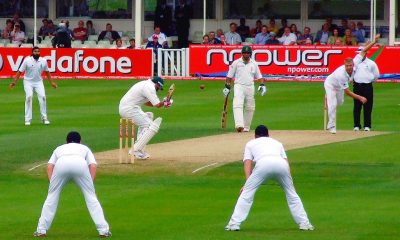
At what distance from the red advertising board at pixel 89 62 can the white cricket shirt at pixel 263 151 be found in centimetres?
2729

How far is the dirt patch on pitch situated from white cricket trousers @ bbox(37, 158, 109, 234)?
20.9ft

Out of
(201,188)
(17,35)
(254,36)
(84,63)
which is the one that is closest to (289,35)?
(254,36)

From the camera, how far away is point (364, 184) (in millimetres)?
21250

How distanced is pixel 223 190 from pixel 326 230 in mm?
4196

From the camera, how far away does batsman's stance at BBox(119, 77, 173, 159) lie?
23.1 metres

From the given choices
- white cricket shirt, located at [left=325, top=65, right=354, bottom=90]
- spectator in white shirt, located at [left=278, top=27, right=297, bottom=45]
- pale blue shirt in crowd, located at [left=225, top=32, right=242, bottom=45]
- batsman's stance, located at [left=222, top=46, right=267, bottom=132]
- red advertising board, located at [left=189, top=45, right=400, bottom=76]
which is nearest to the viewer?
white cricket shirt, located at [left=325, top=65, right=354, bottom=90]

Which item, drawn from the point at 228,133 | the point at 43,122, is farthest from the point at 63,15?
the point at 228,133

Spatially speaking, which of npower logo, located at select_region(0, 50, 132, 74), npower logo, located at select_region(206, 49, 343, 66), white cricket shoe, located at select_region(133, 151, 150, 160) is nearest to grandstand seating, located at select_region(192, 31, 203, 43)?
npower logo, located at select_region(0, 50, 132, 74)

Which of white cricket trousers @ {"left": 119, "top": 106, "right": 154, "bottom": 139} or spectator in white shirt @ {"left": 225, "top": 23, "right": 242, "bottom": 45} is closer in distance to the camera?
white cricket trousers @ {"left": 119, "top": 106, "right": 154, "bottom": 139}

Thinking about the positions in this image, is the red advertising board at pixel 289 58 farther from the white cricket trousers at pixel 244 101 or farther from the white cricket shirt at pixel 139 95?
the white cricket shirt at pixel 139 95

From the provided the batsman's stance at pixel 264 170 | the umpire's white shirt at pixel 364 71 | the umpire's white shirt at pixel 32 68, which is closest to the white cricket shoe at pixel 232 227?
the batsman's stance at pixel 264 170

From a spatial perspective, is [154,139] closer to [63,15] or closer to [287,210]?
[287,210]

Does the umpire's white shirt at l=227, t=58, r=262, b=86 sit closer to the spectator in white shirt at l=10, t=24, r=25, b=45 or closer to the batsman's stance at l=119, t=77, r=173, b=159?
the batsman's stance at l=119, t=77, r=173, b=159

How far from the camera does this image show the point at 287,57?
42.4 meters
